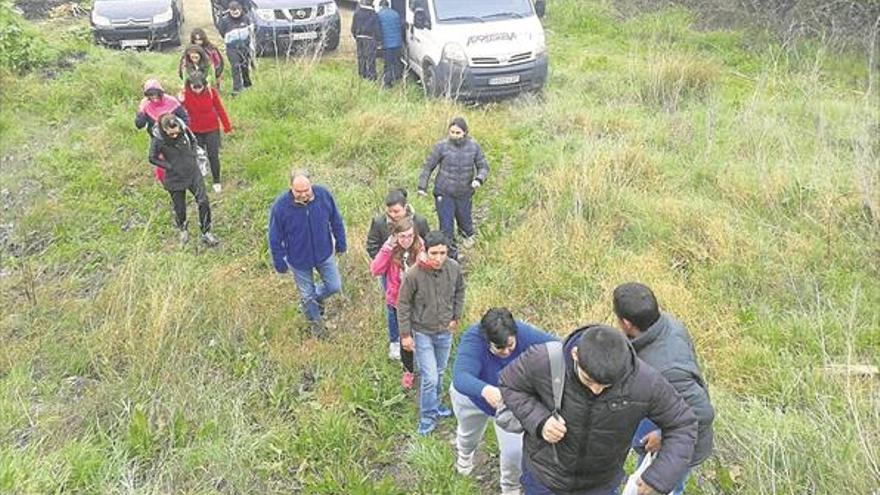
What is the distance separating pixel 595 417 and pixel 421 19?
8850mm

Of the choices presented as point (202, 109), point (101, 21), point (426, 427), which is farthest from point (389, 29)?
point (426, 427)

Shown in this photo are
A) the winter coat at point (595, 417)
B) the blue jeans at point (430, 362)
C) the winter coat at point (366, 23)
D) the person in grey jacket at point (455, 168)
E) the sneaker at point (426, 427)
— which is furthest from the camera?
the winter coat at point (366, 23)

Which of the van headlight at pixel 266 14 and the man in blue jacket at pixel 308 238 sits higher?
the van headlight at pixel 266 14

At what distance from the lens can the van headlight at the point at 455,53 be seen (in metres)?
10.3

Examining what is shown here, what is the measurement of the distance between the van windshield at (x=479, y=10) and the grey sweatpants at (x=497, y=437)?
304 inches

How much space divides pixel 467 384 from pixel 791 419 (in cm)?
226

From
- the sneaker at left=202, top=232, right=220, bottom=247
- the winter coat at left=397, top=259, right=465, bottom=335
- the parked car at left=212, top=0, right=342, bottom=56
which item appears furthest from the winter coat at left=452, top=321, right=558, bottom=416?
the parked car at left=212, top=0, right=342, bottom=56

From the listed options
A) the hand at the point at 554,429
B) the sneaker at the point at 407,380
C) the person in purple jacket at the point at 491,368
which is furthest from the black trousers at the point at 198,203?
the hand at the point at 554,429

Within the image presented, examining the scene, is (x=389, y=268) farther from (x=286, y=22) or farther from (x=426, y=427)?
(x=286, y=22)

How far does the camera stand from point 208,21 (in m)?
15.3

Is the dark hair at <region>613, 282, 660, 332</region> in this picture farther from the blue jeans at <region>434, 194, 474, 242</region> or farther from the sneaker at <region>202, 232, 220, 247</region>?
the sneaker at <region>202, 232, 220, 247</region>

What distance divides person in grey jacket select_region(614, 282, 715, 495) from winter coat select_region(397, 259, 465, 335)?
1.38 meters

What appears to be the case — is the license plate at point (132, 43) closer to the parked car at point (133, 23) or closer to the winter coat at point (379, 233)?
the parked car at point (133, 23)

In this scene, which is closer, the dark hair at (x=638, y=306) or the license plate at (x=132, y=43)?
the dark hair at (x=638, y=306)
